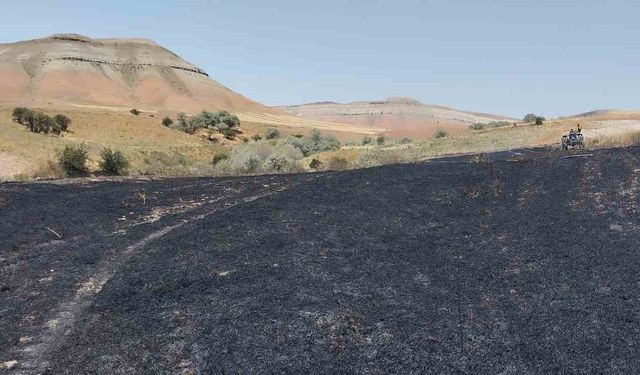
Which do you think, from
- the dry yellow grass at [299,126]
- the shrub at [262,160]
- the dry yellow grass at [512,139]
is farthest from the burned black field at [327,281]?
the dry yellow grass at [299,126]

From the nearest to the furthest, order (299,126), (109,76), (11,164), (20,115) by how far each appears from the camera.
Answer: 1. (11,164)
2. (20,115)
3. (299,126)
4. (109,76)

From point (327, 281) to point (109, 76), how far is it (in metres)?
145

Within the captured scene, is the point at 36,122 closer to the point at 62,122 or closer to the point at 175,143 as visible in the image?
the point at 62,122

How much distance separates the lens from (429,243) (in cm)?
993

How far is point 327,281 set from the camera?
311 inches

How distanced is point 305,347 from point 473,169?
42.0 feet

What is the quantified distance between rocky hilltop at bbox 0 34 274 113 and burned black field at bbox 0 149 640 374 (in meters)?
111

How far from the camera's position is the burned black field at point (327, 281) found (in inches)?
226

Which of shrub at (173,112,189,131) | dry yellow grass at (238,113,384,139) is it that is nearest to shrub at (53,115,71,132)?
shrub at (173,112,189,131)

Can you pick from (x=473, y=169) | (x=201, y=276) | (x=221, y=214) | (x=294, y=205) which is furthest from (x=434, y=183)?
(x=201, y=276)

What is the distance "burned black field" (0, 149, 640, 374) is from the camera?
574 cm

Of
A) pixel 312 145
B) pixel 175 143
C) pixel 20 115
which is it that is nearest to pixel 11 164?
pixel 20 115

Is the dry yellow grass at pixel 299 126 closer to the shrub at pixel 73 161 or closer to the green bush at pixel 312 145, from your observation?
the green bush at pixel 312 145

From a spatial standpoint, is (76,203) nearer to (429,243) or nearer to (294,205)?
(294,205)
